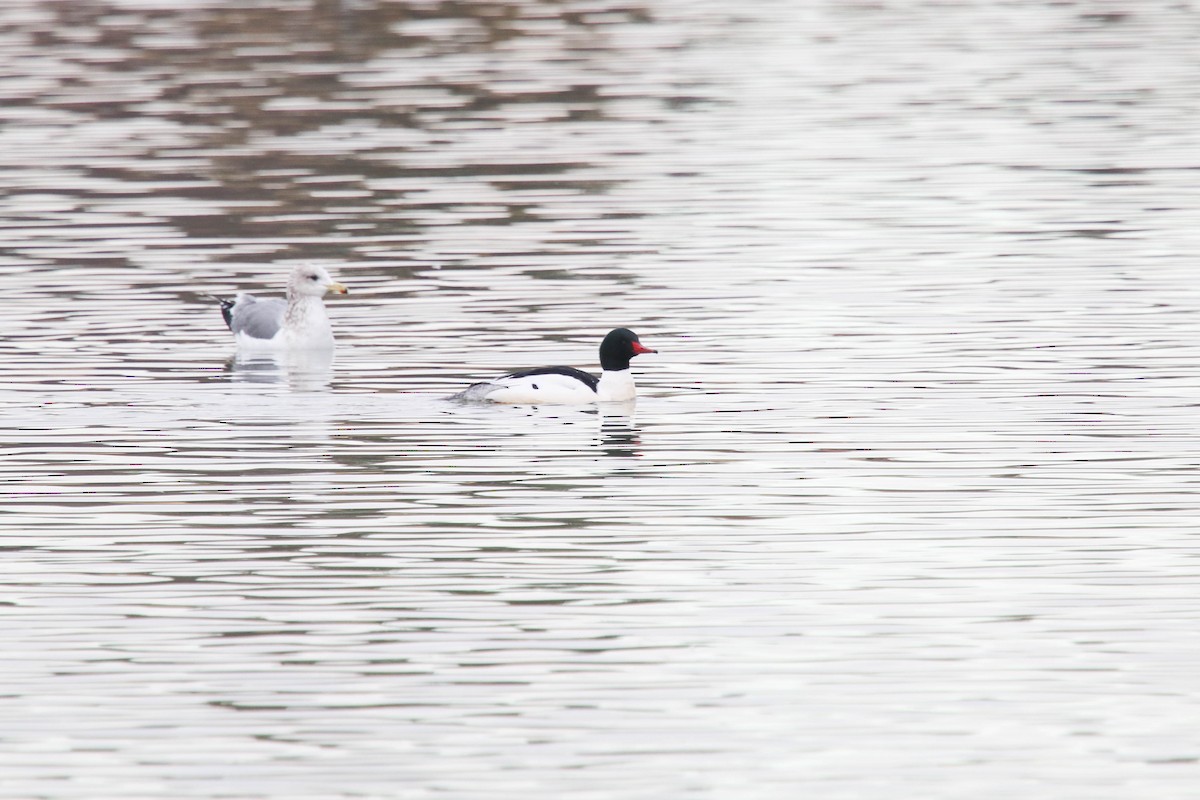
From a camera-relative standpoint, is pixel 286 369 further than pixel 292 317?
No

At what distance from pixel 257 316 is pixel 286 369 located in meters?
0.98

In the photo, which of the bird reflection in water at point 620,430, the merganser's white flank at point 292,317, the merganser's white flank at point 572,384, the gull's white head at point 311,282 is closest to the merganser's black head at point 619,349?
the merganser's white flank at point 572,384

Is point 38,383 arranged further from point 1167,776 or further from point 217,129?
point 217,129

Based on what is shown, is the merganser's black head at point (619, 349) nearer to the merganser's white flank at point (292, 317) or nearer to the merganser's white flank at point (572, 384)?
the merganser's white flank at point (572, 384)

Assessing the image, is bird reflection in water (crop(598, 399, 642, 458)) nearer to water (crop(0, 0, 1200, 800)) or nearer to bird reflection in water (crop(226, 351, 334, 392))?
water (crop(0, 0, 1200, 800))

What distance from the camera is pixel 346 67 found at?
45.5 metres

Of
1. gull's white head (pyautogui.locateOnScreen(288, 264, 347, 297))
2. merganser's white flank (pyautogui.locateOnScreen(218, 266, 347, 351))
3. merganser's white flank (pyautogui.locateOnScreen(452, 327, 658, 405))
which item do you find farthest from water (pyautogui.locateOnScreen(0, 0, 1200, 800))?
gull's white head (pyautogui.locateOnScreen(288, 264, 347, 297))

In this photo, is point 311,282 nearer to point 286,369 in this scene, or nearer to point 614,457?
point 286,369

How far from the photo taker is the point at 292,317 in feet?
74.9

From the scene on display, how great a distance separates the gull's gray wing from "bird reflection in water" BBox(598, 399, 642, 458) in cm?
422

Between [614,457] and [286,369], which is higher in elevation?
[614,457]

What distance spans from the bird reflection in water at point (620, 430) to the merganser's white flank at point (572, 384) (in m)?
0.11

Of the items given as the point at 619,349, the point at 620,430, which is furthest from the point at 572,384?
the point at 620,430

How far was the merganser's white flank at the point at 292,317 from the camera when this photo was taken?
2255cm
